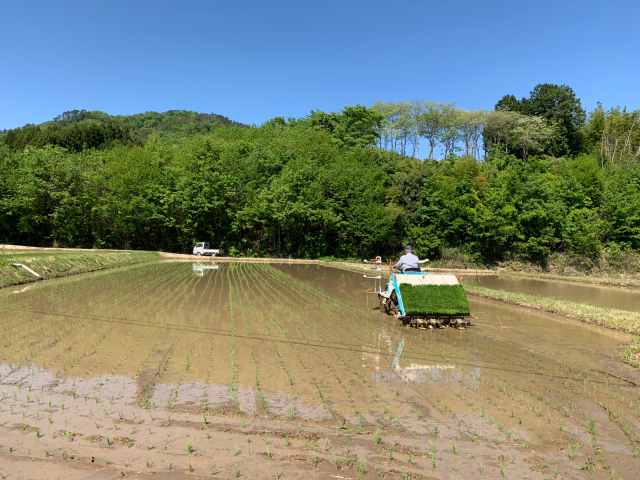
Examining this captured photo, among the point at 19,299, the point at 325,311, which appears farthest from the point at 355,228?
the point at 19,299

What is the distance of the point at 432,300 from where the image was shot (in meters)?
11.2

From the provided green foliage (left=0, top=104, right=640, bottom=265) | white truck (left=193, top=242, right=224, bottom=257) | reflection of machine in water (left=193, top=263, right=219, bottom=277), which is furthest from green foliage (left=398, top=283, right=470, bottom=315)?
white truck (left=193, top=242, right=224, bottom=257)

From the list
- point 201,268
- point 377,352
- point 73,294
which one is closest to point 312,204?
point 201,268

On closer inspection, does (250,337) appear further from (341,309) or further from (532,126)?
(532,126)

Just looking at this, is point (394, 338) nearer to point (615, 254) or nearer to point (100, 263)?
point (100, 263)

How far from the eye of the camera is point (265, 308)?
543 inches

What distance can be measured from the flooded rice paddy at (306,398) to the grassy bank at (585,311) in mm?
525

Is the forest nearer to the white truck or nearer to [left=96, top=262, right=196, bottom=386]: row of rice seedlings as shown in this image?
the white truck

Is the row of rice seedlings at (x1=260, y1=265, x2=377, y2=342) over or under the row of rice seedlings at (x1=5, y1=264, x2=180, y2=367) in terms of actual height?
over

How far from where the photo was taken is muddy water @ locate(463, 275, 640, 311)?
16958mm

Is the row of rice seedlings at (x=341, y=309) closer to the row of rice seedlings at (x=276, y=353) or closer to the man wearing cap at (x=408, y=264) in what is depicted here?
the man wearing cap at (x=408, y=264)

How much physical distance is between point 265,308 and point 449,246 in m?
27.5

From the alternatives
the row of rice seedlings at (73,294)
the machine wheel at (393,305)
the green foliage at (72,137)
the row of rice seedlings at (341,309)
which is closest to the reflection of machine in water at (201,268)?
the row of rice seedlings at (73,294)

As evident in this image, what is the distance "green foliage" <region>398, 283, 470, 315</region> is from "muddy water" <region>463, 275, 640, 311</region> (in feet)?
28.1
